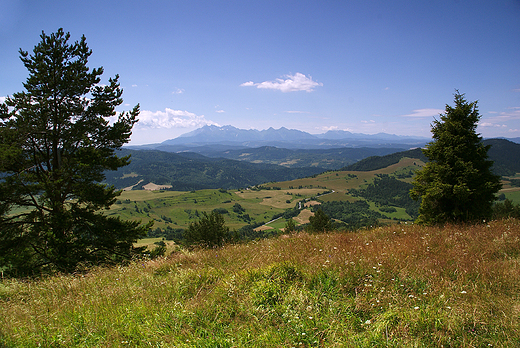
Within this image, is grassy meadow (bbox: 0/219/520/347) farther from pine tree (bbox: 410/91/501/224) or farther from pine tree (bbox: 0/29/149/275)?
pine tree (bbox: 410/91/501/224)

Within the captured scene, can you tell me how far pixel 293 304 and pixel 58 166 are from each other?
14.8 metres

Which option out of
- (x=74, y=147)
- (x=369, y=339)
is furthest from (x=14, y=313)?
(x=74, y=147)

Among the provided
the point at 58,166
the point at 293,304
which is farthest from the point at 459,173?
the point at 58,166

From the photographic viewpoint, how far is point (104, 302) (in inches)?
151

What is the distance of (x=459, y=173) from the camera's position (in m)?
13.9

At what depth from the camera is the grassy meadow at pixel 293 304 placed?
110 inches

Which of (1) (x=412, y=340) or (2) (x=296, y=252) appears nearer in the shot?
(1) (x=412, y=340)

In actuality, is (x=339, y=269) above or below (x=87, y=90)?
below

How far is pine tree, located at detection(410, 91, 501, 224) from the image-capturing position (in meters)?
13.7

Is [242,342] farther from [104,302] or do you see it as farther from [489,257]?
[489,257]

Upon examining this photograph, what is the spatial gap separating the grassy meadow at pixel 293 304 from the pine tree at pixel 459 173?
10.3 meters

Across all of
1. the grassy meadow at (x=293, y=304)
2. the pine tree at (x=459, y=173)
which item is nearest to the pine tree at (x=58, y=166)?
the grassy meadow at (x=293, y=304)

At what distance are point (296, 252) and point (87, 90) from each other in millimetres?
14908

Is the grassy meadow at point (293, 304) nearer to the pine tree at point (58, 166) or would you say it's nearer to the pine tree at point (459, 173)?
the pine tree at point (58, 166)
